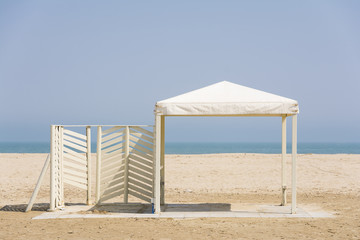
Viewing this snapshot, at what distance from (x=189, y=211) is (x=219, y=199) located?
8.59 feet

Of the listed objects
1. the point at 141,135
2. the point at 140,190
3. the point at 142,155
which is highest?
the point at 141,135

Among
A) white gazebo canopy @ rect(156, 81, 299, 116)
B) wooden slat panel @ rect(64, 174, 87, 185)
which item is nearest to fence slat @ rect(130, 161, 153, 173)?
wooden slat panel @ rect(64, 174, 87, 185)

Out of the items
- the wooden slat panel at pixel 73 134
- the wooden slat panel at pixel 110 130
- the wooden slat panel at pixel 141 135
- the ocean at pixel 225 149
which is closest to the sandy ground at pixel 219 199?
the wooden slat panel at pixel 73 134

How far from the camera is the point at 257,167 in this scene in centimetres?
2233

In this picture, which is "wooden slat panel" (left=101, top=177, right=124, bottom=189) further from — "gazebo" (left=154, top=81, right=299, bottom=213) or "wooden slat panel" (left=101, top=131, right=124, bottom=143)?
"gazebo" (left=154, top=81, right=299, bottom=213)

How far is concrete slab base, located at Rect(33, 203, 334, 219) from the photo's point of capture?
10312 millimetres

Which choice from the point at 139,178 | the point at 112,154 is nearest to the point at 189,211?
the point at 139,178

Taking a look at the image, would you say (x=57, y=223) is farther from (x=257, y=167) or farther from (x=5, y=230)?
(x=257, y=167)

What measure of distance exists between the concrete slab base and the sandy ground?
37cm

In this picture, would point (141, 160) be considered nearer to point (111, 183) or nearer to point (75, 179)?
point (111, 183)

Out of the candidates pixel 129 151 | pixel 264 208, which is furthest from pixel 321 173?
pixel 129 151

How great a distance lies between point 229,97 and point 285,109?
3.96 ft

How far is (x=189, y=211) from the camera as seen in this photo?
10977 millimetres

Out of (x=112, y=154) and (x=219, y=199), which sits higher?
(x=112, y=154)
